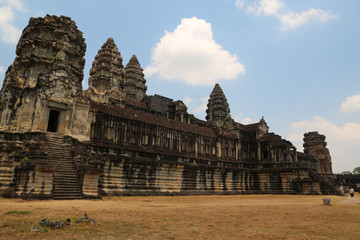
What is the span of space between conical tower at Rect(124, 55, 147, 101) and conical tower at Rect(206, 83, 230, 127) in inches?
919

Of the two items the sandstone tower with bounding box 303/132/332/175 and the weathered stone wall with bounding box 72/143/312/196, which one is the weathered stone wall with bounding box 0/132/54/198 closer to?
the weathered stone wall with bounding box 72/143/312/196

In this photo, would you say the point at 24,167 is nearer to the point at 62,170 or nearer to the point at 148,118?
the point at 62,170

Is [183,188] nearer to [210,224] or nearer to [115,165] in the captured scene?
[115,165]

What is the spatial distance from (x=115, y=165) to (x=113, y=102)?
2270cm

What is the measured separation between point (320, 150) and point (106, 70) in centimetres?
6218

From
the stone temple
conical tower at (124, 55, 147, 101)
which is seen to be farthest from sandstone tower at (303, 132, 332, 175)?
conical tower at (124, 55, 147, 101)

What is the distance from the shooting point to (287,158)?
40094 mm

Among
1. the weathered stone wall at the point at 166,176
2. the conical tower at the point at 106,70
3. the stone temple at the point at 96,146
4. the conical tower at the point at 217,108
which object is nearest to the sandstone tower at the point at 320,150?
the conical tower at the point at 217,108

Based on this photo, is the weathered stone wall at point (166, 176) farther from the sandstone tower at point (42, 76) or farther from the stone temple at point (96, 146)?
the sandstone tower at point (42, 76)

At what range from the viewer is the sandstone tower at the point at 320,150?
237 ft

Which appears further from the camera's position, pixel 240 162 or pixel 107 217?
pixel 240 162

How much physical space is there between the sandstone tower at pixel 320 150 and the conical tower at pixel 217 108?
25.2 meters

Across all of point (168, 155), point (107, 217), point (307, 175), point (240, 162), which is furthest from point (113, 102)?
point (107, 217)

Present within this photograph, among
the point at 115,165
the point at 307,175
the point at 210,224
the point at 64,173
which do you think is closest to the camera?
the point at 210,224
